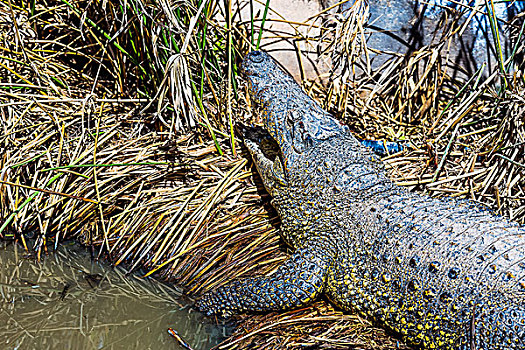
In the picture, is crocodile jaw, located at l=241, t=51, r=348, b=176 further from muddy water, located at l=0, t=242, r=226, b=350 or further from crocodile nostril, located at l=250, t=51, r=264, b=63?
muddy water, located at l=0, t=242, r=226, b=350

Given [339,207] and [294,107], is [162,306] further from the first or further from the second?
[294,107]

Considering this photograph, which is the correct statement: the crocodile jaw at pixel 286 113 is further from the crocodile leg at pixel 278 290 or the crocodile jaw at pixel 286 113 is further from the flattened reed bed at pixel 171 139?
the crocodile leg at pixel 278 290

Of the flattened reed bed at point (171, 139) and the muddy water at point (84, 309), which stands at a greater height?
the flattened reed bed at point (171, 139)

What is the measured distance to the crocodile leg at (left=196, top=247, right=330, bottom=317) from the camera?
2.57 m

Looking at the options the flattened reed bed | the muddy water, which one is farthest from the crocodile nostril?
the muddy water

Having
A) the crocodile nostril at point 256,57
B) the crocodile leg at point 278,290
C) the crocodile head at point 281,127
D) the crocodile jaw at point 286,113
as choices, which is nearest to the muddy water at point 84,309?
the crocodile leg at point 278,290

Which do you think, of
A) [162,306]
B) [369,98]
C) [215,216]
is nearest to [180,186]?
[215,216]

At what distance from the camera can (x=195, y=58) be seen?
326 cm

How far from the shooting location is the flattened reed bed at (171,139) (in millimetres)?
3020

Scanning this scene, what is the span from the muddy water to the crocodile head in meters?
0.94

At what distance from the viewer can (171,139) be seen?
3309 mm

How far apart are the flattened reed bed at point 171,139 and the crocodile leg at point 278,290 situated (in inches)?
3.4

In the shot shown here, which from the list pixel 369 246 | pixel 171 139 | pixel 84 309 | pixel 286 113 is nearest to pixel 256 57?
pixel 286 113

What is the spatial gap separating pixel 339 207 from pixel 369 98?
1.49 metres
